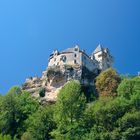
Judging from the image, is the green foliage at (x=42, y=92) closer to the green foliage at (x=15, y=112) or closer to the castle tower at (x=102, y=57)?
the green foliage at (x=15, y=112)

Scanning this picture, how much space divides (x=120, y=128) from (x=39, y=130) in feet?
34.6

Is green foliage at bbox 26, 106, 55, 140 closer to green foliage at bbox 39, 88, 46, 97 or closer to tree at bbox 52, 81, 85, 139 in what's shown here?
tree at bbox 52, 81, 85, 139

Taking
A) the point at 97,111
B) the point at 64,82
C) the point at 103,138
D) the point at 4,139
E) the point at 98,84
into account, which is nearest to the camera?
the point at 4,139

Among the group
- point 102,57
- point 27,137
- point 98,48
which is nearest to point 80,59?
point 102,57

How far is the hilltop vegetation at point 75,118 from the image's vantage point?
58.2 metres

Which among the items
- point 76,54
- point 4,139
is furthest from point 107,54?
point 4,139

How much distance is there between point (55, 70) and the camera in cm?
8450

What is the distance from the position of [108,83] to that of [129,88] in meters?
7.49

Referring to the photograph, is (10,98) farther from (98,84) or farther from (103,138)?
(103,138)

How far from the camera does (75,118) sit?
2404 inches

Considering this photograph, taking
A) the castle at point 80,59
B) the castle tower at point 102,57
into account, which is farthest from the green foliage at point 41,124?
the castle tower at point 102,57

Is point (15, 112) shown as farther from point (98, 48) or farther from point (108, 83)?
point (98, 48)

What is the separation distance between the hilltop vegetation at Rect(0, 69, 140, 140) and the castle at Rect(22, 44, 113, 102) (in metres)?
11.4

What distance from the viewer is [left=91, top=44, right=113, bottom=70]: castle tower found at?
315 ft
